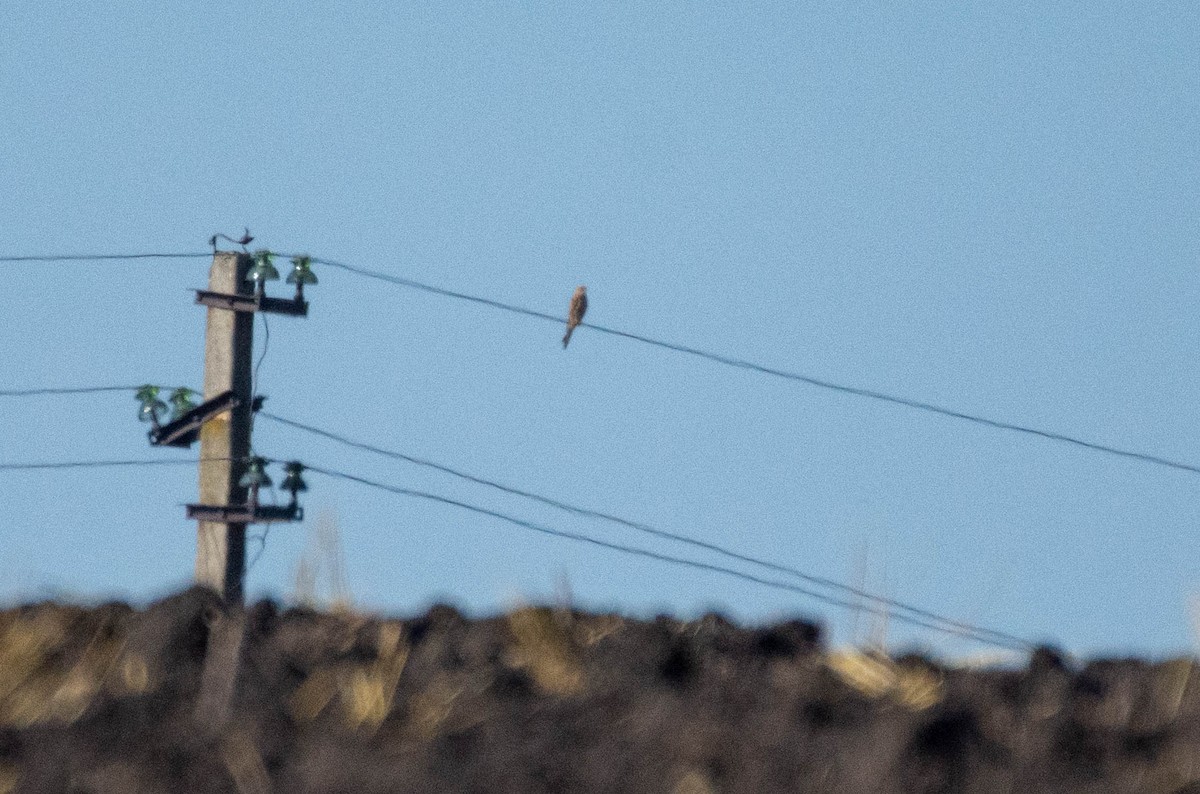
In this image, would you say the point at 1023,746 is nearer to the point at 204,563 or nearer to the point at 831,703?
the point at 831,703

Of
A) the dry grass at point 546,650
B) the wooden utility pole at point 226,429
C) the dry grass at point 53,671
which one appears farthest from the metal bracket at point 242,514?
the dry grass at point 546,650

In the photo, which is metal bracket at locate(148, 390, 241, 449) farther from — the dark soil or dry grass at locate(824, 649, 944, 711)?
dry grass at locate(824, 649, 944, 711)

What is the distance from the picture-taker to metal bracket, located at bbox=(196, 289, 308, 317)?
17.8 m

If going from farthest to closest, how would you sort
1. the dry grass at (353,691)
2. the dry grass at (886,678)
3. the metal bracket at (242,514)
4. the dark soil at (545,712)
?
1. the metal bracket at (242,514)
2. the dry grass at (353,691)
3. the dry grass at (886,678)
4. the dark soil at (545,712)

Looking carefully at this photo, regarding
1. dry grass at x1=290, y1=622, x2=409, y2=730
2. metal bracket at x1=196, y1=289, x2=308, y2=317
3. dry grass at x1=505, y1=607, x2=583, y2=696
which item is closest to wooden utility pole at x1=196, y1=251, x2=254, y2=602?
metal bracket at x1=196, y1=289, x2=308, y2=317

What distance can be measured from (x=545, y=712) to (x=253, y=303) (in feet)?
35.0

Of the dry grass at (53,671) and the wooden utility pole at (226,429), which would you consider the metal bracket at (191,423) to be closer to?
the wooden utility pole at (226,429)

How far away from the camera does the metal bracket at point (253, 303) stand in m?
17.8

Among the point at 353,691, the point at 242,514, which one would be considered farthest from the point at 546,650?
the point at 242,514

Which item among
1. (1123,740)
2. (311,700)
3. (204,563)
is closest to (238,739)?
(311,700)

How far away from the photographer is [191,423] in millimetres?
18031

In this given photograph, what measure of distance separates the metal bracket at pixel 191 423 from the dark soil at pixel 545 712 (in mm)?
7477

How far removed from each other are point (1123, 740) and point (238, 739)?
9.15ft

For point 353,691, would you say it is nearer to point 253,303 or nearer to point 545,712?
point 545,712
